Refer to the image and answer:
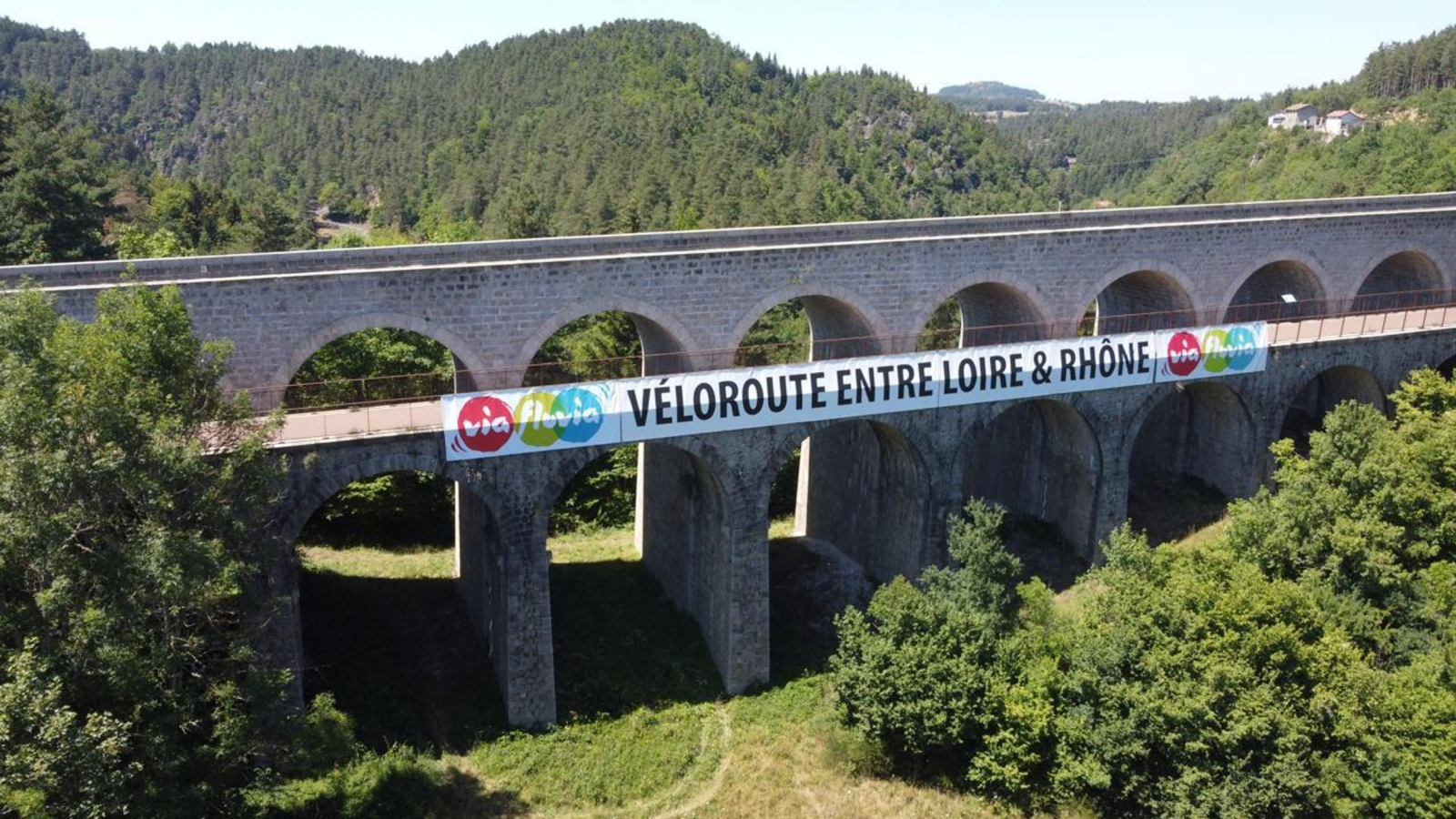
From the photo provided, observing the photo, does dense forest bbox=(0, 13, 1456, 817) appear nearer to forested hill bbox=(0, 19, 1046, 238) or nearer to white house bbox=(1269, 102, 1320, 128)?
forested hill bbox=(0, 19, 1046, 238)

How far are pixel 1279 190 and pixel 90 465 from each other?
85.3 metres

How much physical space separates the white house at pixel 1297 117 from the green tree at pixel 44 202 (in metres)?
114

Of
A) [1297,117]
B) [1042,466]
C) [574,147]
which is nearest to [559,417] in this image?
[1042,466]

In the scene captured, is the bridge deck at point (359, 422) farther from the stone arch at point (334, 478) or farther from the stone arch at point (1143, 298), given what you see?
the stone arch at point (1143, 298)

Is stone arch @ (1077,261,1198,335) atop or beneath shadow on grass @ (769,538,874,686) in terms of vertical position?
atop

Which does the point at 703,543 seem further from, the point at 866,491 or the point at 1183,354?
the point at 1183,354

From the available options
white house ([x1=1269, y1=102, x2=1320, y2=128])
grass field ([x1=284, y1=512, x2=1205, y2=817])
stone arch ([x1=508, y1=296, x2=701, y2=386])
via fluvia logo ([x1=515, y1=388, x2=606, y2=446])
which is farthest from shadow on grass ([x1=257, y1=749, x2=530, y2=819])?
white house ([x1=1269, y1=102, x2=1320, y2=128])

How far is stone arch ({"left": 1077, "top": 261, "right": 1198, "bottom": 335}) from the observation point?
27734 mm

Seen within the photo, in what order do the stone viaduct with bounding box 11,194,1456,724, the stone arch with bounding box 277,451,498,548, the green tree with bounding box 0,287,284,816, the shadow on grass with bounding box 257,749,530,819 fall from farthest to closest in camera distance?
the stone viaduct with bounding box 11,194,1456,724
the stone arch with bounding box 277,451,498,548
the shadow on grass with bounding box 257,749,530,819
the green tree with bounding box 0,287,284,816

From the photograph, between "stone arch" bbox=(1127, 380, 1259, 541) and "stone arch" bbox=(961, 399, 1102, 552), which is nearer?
"stone arch" bbox=(961, 399, 1102, 552)

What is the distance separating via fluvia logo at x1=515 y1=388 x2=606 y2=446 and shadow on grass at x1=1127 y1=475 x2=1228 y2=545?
16.7 meters

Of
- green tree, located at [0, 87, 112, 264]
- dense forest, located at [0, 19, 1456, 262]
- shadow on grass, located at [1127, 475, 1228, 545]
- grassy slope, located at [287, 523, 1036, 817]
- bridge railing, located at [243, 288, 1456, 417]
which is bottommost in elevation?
grassy slope, located at [287, 523, 1036, 817]

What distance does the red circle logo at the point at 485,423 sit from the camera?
19.3 meters

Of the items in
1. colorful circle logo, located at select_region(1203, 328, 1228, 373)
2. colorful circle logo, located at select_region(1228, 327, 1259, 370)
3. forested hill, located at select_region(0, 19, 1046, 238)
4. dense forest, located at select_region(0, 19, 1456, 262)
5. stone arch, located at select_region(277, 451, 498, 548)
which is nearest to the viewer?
stone arch, located at select_region(277, 451, 498, 548)
